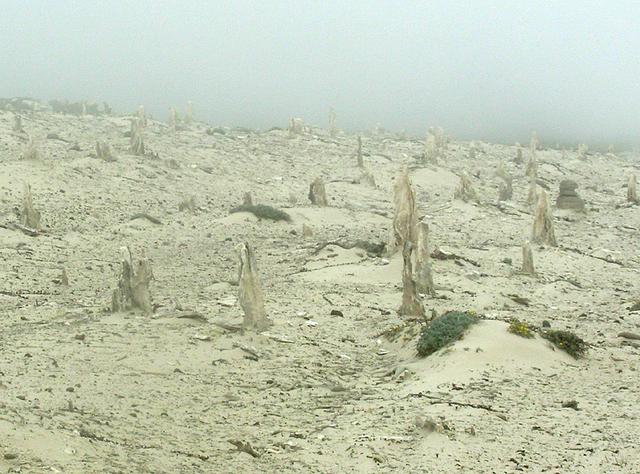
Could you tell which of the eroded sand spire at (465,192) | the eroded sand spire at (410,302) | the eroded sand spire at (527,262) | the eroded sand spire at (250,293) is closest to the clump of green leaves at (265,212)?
the eroded sand spire at (465,192)

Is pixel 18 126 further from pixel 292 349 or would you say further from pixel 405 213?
pixel 292 349

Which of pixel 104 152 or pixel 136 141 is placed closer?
pixel 104 152

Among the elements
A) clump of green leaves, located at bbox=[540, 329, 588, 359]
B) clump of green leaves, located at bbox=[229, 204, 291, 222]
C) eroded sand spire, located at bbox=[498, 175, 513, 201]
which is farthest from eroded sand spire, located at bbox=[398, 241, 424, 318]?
eroded sand spire, located at bbox=[498, 175, 513, 201]

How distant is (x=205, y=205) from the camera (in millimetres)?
35562

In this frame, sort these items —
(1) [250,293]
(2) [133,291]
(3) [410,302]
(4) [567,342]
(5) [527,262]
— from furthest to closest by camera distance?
(5) [527,262] → (3) [410,302] → (2) [133,291] → (1) [250,293] → (4) [567,342]

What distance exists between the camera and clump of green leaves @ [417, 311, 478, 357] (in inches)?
580

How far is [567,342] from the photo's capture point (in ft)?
50.2

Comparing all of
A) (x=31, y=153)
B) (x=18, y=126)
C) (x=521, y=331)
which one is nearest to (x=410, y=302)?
(x=521, y=331)

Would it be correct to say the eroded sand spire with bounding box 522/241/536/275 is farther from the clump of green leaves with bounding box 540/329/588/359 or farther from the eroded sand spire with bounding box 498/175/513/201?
the eroded sand spire with bounding box 498/175/513/201

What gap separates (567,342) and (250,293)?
5907 mm

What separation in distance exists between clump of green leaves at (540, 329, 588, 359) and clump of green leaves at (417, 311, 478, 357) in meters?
1.39

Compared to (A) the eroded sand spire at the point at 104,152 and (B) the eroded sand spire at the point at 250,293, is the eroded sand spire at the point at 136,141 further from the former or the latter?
(B) the eroded sand spire at the point at 250,293

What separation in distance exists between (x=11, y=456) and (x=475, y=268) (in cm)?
1851

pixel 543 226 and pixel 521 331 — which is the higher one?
pixel 521 331
